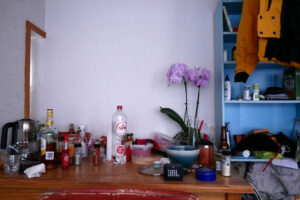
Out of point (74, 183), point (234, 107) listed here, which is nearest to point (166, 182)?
point (74, 183)

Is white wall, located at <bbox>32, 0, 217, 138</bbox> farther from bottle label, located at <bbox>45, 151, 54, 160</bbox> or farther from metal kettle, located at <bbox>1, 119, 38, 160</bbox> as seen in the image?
bottle label, located at <bbox>45, 151, 54, 160</bbox>

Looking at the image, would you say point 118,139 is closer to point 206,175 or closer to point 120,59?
point 206,175

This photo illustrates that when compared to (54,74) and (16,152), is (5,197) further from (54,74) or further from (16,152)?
(54,74)

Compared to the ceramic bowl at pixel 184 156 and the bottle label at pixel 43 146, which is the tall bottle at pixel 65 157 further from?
the ceramic bowl at pixel 184 156

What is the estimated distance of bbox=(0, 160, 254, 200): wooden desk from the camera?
1.06 metres

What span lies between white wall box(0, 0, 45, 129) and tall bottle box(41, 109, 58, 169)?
0.32m

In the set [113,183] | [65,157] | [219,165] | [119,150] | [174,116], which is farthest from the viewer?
[174,116]

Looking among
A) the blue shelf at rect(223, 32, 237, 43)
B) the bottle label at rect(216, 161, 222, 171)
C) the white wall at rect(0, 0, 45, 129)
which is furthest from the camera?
the blue shelf at rect(223, 32, 237, 43)

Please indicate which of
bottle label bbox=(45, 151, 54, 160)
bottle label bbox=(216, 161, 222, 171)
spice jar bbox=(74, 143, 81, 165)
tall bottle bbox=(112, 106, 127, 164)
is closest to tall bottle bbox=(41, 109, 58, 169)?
bottle label bbox=(45, 151, 54, 160)

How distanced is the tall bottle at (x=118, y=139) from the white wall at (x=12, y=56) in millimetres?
765

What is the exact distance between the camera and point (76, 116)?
2037 millimetres

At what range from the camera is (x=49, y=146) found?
1.46 metres

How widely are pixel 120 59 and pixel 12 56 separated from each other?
2.78ft

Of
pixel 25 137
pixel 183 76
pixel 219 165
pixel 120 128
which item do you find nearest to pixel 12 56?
pixel 25 137
